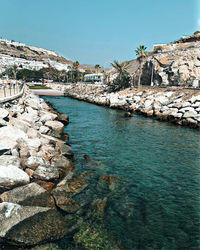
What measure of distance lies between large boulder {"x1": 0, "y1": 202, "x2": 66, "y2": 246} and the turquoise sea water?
6.22 feet

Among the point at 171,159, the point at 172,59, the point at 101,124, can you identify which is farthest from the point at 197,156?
the point at 172,59

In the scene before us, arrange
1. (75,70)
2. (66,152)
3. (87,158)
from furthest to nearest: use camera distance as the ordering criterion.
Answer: (75,70), (66,152), (87,158)

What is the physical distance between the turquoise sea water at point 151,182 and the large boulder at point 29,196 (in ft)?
8.62

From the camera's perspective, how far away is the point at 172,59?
176 feet

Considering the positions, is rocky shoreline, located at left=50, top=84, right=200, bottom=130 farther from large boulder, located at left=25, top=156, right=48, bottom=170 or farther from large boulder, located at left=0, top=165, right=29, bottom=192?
large boulder, located at left=0, top=165, right=29, bottom=192

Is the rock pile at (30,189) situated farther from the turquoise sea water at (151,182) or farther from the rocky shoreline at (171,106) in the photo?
the rocky shoreline at (171,106)

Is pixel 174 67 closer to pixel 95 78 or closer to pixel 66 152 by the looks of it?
pixel 66 152

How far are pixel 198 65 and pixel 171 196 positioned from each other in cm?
4702

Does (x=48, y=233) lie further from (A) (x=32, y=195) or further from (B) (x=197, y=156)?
(B) (x=197, y=156)

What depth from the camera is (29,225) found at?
6.62 metres

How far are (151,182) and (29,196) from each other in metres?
6.25

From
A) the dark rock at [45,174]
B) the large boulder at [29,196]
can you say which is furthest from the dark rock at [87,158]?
the large boulder at [29,196]

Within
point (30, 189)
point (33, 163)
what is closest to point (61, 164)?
point (33, 163)

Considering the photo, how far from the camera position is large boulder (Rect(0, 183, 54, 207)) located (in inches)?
314
